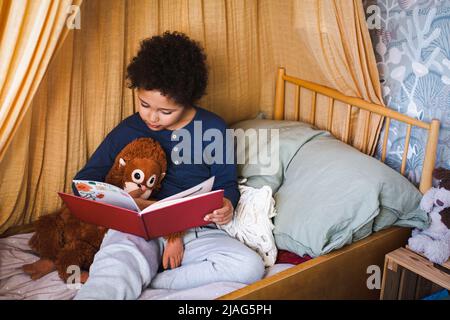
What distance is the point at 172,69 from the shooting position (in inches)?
57.6

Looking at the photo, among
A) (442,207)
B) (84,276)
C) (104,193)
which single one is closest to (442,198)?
(442,207)

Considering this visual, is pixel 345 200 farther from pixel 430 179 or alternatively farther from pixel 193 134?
pixel 193 134

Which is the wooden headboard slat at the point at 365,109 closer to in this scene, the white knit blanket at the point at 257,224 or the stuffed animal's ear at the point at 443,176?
the stuffed animal's ear at the point at 443,176

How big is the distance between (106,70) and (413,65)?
1.13 meters

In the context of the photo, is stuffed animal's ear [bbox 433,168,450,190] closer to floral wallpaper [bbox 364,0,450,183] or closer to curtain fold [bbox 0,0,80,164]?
floral wallpaper [bbox 364,0,450,183]

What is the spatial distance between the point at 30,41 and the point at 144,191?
1.88ft

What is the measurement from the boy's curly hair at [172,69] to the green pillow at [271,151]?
33 cm

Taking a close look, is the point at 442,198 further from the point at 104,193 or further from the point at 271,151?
the point at 104,193

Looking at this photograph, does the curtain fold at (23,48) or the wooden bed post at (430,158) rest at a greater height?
the curtain fold at (23,48)

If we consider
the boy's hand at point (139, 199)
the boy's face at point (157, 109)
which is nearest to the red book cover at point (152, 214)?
the boy's hand at point (139, 199)

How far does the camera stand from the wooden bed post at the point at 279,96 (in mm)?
2066

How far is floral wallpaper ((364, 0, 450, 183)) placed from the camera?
1.49 metres
